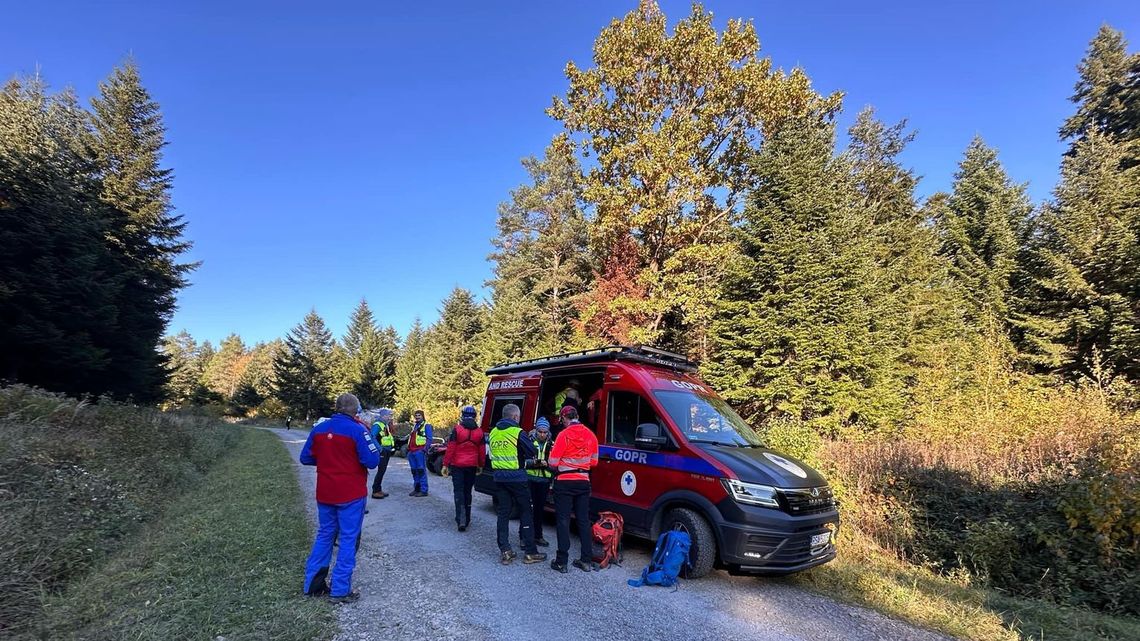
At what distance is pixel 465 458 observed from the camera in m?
8.32

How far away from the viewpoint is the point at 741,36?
20.4m

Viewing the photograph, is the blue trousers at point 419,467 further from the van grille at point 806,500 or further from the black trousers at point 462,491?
the van grille at point 806,500

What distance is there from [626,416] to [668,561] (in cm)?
208

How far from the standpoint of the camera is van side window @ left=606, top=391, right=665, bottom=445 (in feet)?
23.4

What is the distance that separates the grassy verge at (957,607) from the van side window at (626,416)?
102 inches

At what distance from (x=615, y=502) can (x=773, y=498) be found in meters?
2.16

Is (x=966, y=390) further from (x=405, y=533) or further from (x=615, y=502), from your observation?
(x=405, y=533)

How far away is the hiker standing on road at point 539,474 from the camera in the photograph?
6.84m

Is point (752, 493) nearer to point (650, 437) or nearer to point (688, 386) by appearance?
point (650, 437)

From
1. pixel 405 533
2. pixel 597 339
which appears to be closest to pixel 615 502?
pixel 405 533

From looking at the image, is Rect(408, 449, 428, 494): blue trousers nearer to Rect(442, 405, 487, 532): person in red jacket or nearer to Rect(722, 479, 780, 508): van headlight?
Rect(442, 405, 487, 532): person in red jacket

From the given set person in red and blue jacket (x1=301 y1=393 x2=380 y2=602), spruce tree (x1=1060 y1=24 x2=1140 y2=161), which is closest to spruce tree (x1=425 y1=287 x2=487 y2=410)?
person in red and blue jacket (x1=301 y1=393 x2=380 y2=602)

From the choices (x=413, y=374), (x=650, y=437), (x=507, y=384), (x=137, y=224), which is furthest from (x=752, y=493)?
(x=413, y=374)

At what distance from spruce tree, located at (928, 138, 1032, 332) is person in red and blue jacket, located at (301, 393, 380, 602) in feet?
74.2
